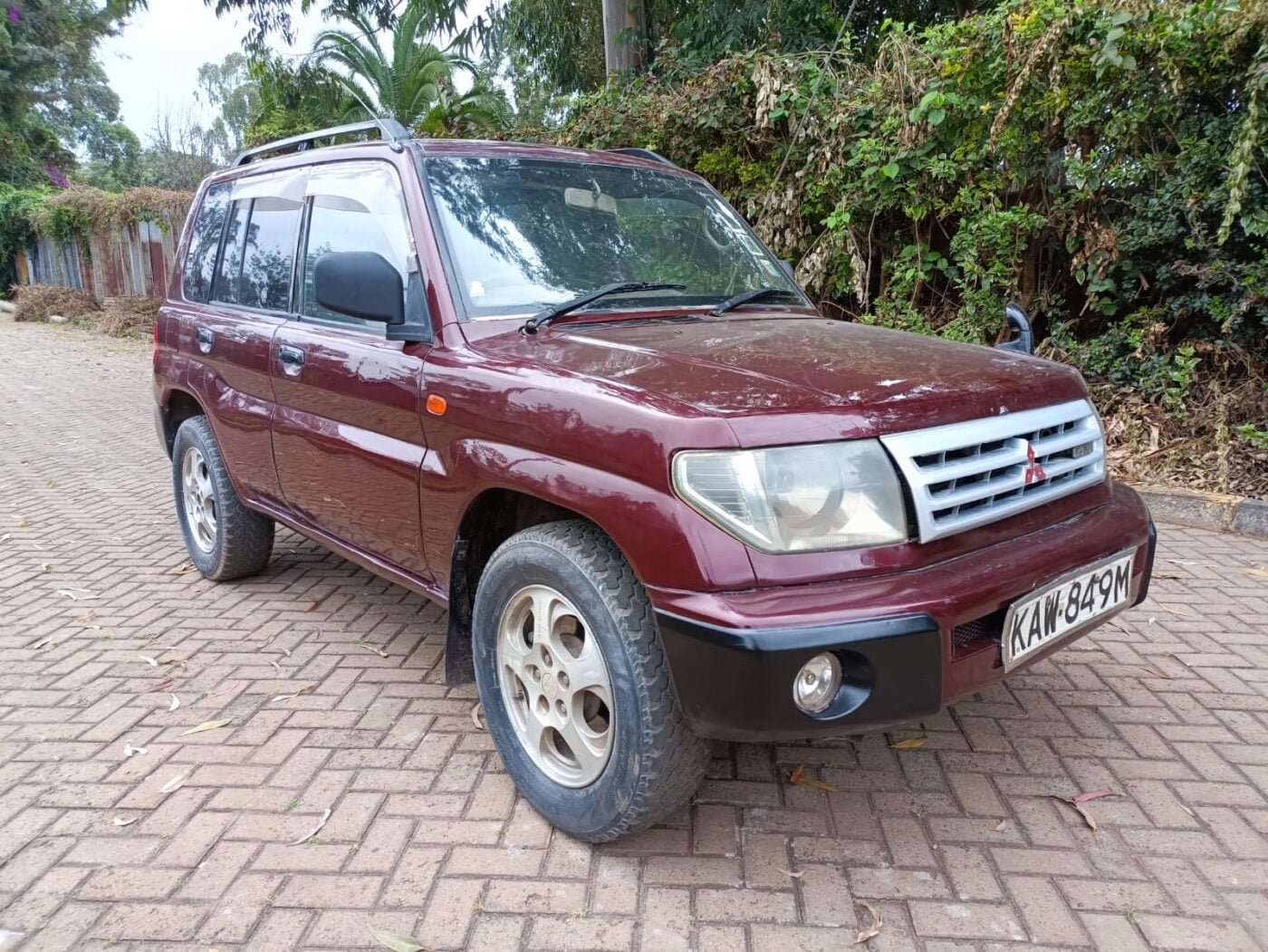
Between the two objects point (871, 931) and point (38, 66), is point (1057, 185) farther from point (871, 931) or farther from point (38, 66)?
point (38, 66)

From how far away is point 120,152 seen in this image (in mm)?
46438

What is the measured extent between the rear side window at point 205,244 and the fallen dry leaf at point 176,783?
236 centimetres

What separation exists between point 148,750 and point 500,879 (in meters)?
1.43

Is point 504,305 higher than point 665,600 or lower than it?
higher

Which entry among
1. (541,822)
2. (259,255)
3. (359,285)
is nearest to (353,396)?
(359,285)

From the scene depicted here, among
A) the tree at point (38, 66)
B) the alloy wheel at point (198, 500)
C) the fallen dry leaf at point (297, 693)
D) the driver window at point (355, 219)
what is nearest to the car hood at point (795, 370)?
the driver window at point (355, 219)

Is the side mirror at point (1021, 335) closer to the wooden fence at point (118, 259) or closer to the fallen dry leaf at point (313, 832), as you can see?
the fallen dry leaf at point (313, 832)

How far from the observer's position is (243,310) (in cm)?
383

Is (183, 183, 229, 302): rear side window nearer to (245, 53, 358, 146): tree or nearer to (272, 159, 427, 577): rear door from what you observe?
(272, 159, 427, 577): rear door

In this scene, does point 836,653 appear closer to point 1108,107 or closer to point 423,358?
point 423,358

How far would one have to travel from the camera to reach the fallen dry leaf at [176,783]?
2.69m

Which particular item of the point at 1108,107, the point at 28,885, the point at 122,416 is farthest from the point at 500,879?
the point at 122,416

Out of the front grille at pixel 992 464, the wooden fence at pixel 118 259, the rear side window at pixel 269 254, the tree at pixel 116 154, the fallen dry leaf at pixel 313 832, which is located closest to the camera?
the front grille at pixel 992 464

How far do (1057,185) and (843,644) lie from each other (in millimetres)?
5537
